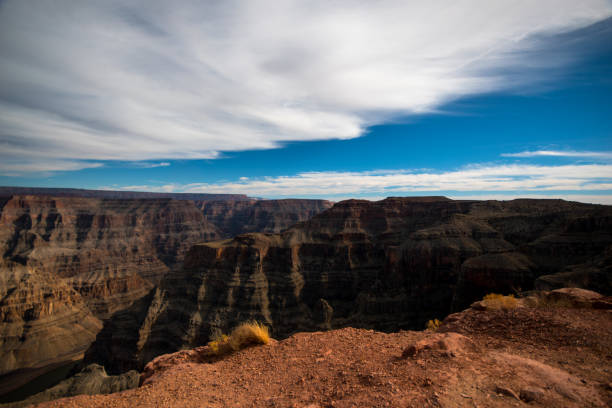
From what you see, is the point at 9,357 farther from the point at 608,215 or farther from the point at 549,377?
the point at 608,215

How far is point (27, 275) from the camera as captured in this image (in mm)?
66125

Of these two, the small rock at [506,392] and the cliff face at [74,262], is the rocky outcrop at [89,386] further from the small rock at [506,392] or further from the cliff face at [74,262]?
the cliff face at [74,262]

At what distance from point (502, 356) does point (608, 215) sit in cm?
5333

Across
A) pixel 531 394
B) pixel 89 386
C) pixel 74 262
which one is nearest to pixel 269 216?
pixel 74 262

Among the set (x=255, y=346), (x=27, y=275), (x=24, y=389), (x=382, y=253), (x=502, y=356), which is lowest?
(x=24, y=389)

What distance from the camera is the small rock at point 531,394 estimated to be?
4.88m

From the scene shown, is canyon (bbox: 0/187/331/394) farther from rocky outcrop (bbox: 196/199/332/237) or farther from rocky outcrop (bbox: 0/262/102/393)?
rocky outcrop (bbox: 196/199/332/237)

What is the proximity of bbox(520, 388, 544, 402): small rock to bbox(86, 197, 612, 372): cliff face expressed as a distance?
40525mm

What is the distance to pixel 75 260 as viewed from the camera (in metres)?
97.5

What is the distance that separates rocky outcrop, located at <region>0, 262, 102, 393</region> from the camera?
5269cm

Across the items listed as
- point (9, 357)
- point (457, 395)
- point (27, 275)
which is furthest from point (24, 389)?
point (457, 395)

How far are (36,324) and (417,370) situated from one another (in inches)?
3190

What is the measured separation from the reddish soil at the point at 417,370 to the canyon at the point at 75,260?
63.0 m

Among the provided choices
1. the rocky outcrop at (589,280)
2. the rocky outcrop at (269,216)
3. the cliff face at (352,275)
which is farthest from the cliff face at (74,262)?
the rocky outcrop at (589,280)
